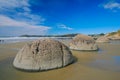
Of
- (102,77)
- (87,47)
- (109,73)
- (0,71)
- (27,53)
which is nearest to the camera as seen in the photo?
(102,77)

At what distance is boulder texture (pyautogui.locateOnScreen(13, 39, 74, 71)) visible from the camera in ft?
21.8

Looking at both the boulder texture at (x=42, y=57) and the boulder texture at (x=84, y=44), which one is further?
the boulder texture at (x=84, y=44)

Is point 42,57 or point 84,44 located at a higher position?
point 84,44

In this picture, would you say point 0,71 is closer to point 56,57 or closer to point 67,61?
point 56,57

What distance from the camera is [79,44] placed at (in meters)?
14.0

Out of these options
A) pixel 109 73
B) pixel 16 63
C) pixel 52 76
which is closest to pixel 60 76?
pixel 52 76

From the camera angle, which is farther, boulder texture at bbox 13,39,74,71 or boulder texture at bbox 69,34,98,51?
boulder texture at bbox 69,34,98,51

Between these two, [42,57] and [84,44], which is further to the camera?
[84,44]

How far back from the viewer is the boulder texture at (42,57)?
6656mm

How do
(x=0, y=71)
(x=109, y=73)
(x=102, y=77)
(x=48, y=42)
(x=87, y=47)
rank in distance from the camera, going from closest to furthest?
1. (x=102, y=77)
2. (x=109, y=73)
3. (x=0, y=71)
4. (x=48, y=42)
5. (x=87, y=47)

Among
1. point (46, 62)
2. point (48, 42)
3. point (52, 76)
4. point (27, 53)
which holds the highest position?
point (48, 42)

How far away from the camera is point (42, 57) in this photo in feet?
22.2

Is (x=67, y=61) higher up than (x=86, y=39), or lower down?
lower down

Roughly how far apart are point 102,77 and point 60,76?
6.11 feet
